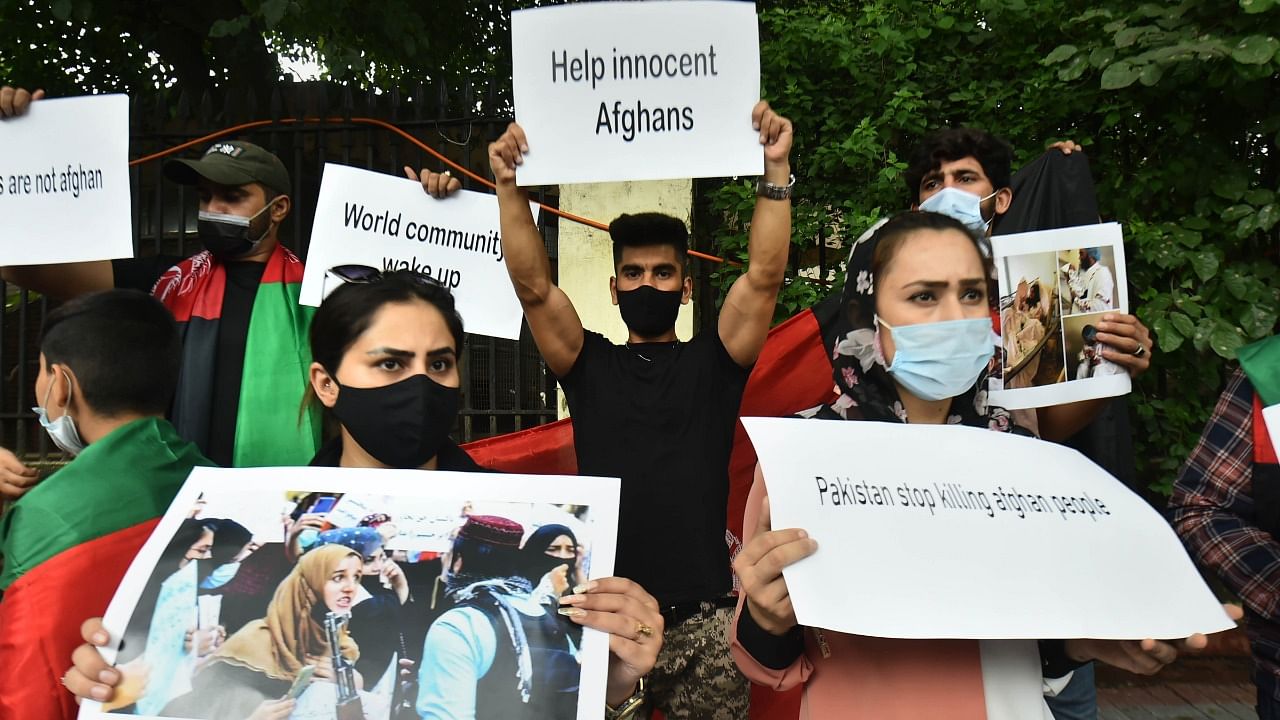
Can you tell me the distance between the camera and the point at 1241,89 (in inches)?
162

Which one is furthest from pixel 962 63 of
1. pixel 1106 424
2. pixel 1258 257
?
pixel 1106 424

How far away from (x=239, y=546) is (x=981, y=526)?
4.07ft

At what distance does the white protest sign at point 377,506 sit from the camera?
132 centimetres

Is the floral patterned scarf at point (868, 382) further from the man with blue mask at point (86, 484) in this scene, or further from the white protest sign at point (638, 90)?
the man with blue mask at point (86, 484)

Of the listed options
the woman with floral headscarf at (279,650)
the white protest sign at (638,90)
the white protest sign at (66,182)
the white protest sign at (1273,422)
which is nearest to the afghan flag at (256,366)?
the white protest sign at (66,182)

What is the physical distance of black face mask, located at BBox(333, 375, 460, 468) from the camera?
5.74 feet

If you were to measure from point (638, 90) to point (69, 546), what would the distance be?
1.60 m

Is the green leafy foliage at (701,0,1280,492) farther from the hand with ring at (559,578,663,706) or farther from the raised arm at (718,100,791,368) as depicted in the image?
the hand with ring at (559,578,663,706)

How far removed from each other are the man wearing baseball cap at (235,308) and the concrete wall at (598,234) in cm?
199

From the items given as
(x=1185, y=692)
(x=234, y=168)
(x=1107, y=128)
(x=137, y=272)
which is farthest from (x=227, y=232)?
(x=1185, y=692)

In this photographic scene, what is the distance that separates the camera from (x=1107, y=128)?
4.93 metres

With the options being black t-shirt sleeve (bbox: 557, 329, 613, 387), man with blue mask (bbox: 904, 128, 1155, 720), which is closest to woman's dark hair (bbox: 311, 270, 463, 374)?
black t-shirt sleeve (bbox: 557, 329, 613, 387)

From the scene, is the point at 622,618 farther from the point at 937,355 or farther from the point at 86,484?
the point at 86,484

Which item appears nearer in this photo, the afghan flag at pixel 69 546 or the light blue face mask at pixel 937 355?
the afghan flag at pixel 69 546
